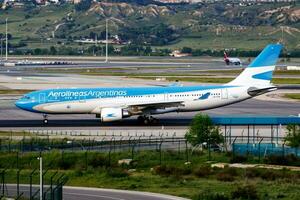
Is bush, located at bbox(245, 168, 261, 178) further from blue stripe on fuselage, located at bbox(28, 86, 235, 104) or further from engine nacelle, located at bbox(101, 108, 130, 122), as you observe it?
Result: blue stripe on fuselage, located at bbox(28, 86, 235, 104)

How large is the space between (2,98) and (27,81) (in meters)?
39.8

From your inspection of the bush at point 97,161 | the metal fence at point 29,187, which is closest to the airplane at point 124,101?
the bush at point 97,161

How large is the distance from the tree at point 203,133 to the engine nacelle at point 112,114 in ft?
57.7

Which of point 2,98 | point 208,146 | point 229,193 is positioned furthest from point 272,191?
point 2,98

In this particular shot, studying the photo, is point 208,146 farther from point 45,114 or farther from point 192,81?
point 192,81

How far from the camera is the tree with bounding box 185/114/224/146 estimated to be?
70750mm

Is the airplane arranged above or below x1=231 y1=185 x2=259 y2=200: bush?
above

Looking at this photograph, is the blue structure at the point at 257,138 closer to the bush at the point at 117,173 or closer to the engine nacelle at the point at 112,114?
the engine nacelle at the point at 112,114

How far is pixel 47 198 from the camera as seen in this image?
48438 millimetres

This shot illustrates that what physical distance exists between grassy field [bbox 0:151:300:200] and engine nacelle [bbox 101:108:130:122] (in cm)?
1955

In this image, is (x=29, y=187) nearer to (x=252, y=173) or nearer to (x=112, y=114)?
(x=252, y=173)

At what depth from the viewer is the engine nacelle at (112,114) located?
88312 mm

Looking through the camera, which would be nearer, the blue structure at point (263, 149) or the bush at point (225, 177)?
the bush at point (225, 177)

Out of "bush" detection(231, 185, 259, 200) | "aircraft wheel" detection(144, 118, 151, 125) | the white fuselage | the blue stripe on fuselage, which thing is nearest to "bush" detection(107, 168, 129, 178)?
"bush" detection(231, 185, 259, 200)
